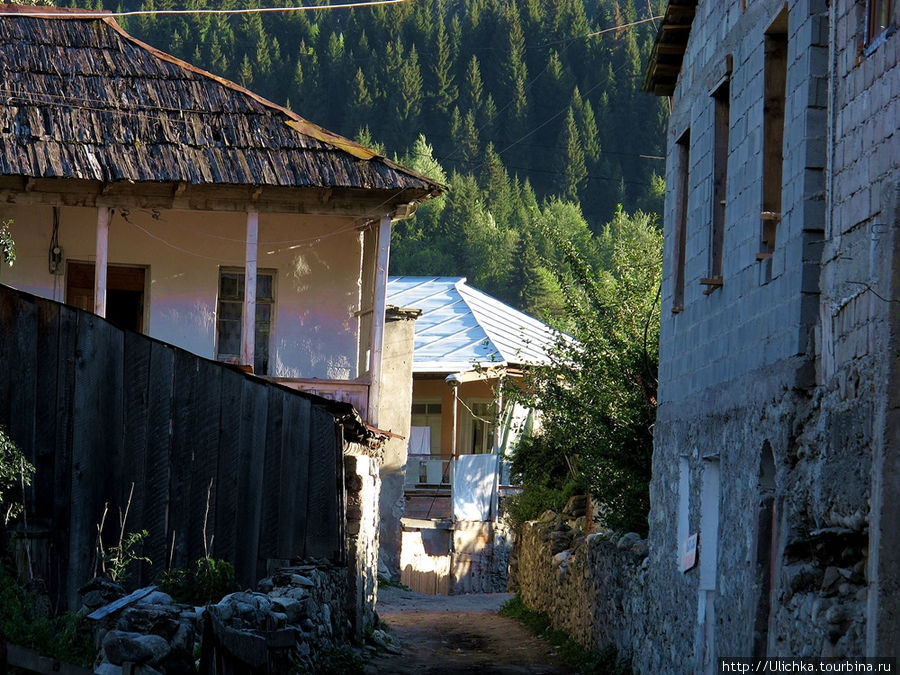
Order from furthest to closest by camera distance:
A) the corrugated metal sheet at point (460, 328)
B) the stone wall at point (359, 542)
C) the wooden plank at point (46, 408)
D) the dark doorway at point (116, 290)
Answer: the corrugated metal sheet at point (460, 328), the dark doorway at point (116, 290), the stone wall at point (359, 542), the wooden plank at point (46, 408)

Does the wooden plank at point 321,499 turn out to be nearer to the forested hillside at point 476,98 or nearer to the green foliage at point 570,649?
the green foliage at point 570,649

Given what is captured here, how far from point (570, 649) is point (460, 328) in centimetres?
1609

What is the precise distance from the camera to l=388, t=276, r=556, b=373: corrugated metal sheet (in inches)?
1130

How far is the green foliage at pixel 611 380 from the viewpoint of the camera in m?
15.4

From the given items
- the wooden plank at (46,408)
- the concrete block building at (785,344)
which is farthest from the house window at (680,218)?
the wooden plank at (46,408)

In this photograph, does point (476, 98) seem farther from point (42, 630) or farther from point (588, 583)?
point (42, 630)

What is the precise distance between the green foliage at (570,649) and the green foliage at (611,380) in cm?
161

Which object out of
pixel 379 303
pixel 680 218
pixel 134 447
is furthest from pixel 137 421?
pixel 379 303

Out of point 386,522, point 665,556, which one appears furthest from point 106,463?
point 386,522

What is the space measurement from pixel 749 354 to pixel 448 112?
238 ft

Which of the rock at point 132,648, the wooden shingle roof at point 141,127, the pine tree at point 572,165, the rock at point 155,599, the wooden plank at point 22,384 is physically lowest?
the rock at point 132,648

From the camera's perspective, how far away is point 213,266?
17.1m

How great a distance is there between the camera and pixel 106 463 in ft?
33.9

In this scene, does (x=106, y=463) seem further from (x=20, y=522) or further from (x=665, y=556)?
(x=665, y=556)
